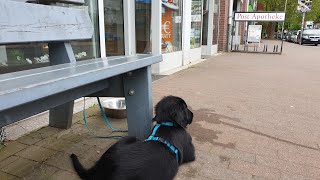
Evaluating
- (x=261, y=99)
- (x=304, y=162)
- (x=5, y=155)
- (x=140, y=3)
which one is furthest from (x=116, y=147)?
(x=140, y=3)

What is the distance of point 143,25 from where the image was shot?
7.31 m

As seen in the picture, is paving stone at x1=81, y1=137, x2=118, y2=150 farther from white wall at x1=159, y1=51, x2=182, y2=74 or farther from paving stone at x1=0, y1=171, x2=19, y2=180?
white wall at x1=159, y1=51, x2=182, y2=74

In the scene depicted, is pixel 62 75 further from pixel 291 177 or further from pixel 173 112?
pixel 291 177

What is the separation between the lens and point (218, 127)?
12.5ft

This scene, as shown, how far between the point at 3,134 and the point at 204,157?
7.08 ft

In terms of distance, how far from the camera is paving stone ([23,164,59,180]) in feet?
7.98

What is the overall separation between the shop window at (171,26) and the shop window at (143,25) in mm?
447

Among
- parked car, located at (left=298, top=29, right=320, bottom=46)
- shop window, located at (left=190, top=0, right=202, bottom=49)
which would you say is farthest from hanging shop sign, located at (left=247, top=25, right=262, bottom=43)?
parked car, located at (left=298, top=29, right=320, bottom=46)

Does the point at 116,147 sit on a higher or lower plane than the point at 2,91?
lower

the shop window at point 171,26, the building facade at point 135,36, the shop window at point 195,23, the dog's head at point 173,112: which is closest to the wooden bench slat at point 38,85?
the dog's head at point 173,112

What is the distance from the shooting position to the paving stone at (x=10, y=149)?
2.80 m

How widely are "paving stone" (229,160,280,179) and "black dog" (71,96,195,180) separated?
0.56 metres

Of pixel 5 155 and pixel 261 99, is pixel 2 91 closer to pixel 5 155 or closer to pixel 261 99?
pixel 5 155

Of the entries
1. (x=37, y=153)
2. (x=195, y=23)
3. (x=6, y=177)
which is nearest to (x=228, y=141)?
(x=37, y=153)
